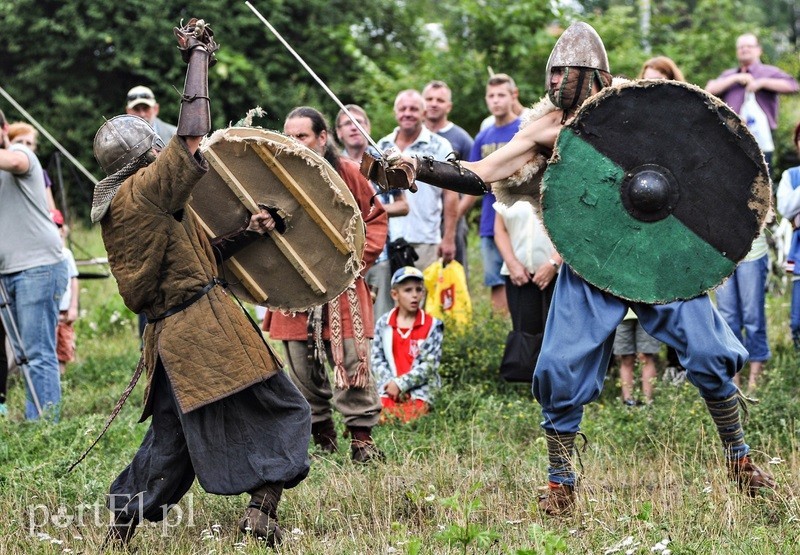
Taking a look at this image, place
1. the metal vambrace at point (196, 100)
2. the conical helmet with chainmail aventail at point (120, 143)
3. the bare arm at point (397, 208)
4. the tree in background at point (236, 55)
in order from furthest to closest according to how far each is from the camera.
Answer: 1. the tree in background at point (236, 55)
2. the bare arm at point (397, 208)
3. the conical helmet with chainmail aventail at point (120, 143)
4. the metal vambrace at point (196, 100)

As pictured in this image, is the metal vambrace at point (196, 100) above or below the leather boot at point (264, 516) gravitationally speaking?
above

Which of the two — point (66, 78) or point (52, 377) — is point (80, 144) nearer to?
point (66, 78)

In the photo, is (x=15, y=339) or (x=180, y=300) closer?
(x=180, y=300)

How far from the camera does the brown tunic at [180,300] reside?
429cm

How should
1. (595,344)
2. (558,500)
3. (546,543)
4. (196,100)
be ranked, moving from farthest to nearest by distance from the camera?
1. (558,500)
2. (595,344)
3. (196,100)
4. (546,543)

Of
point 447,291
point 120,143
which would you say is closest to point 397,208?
point 447,291

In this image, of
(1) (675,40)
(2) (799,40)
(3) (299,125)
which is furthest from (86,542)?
(2) (799,40)

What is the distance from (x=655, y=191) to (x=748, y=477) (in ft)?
4.12

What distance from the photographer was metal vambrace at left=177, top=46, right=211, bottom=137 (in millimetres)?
4070

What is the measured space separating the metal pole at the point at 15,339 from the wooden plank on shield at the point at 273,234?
255cm

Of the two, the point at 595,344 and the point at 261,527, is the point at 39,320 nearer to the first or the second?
the point at 261,527

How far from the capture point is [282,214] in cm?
486

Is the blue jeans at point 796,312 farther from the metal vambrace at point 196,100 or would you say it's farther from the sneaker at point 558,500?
the metal vambrace at point 196,100

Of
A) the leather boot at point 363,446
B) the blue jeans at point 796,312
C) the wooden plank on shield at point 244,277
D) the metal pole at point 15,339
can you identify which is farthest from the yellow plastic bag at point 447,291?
the wooden plank on shield at point 244,277
